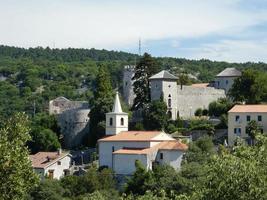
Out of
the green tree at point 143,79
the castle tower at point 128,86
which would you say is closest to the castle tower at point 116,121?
the green tree at point 143,79

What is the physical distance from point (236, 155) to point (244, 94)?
42358mm

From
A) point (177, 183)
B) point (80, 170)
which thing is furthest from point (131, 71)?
point (177, 183)

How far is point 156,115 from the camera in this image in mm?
65062

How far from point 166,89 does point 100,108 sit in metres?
5.95

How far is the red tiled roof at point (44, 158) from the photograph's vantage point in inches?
2562

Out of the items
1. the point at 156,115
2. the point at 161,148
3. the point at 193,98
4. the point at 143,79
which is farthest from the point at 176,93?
the point at 161,148

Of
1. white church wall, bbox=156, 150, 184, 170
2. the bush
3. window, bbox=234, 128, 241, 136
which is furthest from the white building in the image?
white church wall, bbox=156, 150, 184, 170

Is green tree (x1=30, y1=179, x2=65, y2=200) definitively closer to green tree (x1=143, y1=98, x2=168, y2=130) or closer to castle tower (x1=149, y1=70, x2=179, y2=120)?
green tree (x1=143, y1=98, x2=168, y2=130)

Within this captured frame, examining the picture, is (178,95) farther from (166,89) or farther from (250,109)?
(250,109)

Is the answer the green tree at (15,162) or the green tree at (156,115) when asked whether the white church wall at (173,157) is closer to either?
the green tree at (156,115)

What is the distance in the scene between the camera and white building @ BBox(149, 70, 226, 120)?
6769 cm

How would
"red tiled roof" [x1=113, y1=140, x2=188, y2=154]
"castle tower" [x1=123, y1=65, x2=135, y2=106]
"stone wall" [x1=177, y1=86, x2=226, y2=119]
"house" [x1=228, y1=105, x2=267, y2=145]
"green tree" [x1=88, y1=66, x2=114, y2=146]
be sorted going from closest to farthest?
"red tiled roof" [x1=113, y1=140, x2=188, y2=154] < "house" [x1=228, y1=105, x2=267, y2=145] < "green tree" [x1=88, y1=66, x2=114, y2=146] < "stone wall" [x1=177, y1=86, x2=226, y2=119] < "castle tower" [x1=123, y1=65, x2=135, y2=106]

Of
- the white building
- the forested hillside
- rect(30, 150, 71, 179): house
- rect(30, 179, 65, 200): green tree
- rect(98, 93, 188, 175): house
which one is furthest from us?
the forested hillside

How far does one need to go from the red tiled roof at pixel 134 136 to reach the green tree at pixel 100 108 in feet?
15.1
